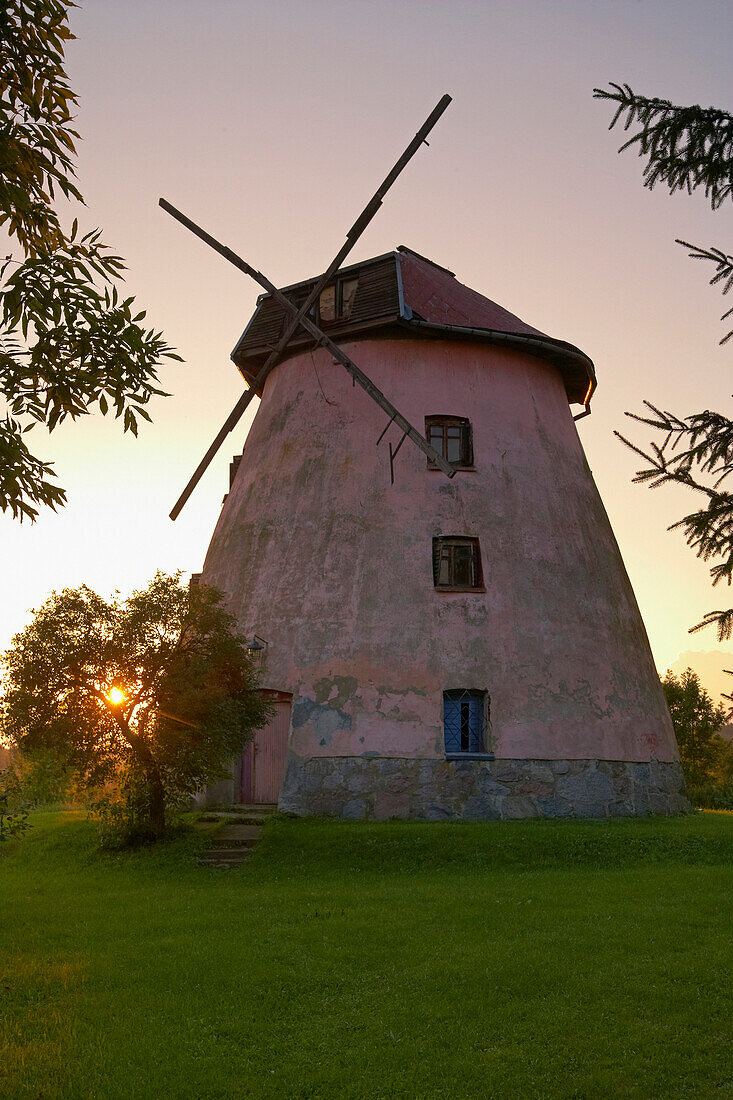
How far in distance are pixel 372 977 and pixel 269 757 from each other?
11.2 metres

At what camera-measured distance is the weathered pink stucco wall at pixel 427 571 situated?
62.1ft

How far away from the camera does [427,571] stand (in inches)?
784

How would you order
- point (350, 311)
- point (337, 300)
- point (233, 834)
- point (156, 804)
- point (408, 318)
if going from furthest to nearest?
point (337, 300)
point (350, 311)
point (408, 318)
point (233, 834)
point (156, 804)

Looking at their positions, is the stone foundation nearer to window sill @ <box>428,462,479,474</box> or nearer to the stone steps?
the stone steps

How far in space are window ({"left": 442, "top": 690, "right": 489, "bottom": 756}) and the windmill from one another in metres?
0.04

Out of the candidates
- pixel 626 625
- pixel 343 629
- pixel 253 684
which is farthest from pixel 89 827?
pixel 626 625

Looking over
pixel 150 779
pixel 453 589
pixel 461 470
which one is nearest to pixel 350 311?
pixel 461 470

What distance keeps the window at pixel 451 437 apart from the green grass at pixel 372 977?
947cm

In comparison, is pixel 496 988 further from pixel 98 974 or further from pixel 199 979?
pixel 98 974

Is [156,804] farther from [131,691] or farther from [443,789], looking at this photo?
[443,789]

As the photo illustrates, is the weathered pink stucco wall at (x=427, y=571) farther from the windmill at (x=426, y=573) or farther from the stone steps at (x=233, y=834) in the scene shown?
the stone steps at (x=233, y=834)

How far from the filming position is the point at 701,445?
6.79 meters

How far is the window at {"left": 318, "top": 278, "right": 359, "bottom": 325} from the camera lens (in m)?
22.6

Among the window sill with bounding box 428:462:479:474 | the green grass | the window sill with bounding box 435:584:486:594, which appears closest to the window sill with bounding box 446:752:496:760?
the green grass
